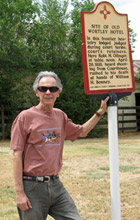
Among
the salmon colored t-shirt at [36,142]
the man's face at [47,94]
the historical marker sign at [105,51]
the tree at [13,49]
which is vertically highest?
the tree at [13,49]

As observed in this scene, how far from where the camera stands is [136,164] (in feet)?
30.6

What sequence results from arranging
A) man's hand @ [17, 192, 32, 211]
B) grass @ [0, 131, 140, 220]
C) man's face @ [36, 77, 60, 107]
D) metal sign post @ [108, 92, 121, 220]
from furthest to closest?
grass @ [0, 131, 140, 220] → metal sign post @ [108, 92, 121, 220] → man's face @ [36, 77, 60, 107] → man's hand @ [17, 192, 32, 211]

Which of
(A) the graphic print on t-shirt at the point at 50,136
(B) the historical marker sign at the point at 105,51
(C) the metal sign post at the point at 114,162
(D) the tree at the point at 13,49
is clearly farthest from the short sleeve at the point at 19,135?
(D) the tree at the point at 13,49

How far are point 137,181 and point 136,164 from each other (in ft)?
→ 7.19

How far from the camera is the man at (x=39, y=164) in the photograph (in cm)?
295

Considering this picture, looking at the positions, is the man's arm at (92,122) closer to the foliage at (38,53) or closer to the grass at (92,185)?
the grass at (92,185)

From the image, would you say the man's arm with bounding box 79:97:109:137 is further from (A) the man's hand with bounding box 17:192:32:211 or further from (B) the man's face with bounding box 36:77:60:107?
(A) the man's hand with bounding box 17:192:32:211

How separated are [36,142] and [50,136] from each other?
140 millimetres

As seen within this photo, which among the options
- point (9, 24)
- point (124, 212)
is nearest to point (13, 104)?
point (9, 24)

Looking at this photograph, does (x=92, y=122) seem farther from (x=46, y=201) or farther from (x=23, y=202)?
(x=23, y=202)

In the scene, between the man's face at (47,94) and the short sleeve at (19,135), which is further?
the man's face at (47,94)

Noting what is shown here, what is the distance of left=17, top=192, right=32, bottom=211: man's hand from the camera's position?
9.48 feet

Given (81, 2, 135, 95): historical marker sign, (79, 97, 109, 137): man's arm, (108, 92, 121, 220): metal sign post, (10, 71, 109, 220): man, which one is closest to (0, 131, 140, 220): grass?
(108, 92, 121, 220): metal sign post

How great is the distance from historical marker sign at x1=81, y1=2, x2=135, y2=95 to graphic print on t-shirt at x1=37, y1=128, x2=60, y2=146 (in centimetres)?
71
